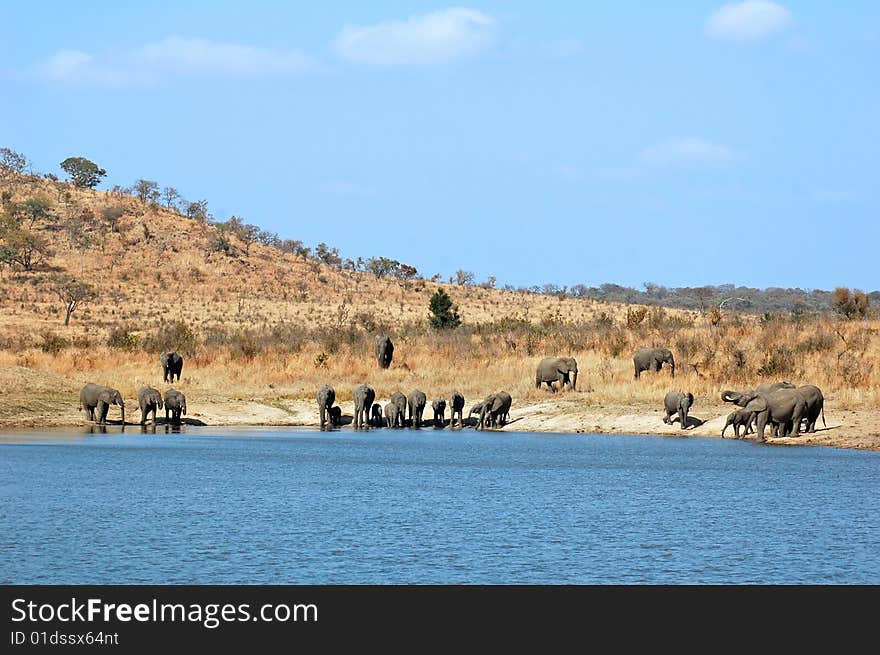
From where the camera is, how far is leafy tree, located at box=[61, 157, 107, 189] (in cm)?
12938

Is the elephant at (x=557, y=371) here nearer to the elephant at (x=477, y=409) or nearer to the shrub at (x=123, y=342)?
the elephant at (x=477, y=409)

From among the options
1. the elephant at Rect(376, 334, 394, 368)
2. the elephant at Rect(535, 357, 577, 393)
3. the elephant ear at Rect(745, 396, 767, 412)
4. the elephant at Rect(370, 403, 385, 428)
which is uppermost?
the elephant at Rect(376, 334, 394, 368)

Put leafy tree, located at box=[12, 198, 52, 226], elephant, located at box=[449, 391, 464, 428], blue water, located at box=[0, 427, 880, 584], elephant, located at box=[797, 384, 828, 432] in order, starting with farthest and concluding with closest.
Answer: leafy tree, located at box=[12, 198, 52, 226] → elephant, located at box=[449, 391, 464, 428] → elephant, located at box=[797, 384, 828, 432] → blue water, located at box=[0, 427, 880, 584]

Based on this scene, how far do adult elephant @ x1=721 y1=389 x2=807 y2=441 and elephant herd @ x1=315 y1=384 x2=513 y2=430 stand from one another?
9.59 metres

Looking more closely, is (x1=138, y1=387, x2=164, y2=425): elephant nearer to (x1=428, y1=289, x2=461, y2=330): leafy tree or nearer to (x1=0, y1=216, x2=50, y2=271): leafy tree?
(x1=428, y1=289, x2=461, y2=330): leafy tree

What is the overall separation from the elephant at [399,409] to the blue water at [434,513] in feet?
26.1

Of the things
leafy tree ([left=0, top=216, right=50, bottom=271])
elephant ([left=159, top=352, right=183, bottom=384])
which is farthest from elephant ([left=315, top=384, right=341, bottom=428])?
leafy tree ([left=0, top=216, right=50, bottom=271])

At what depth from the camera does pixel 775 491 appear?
28109 millimetres

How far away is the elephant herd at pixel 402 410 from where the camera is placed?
46.1 meters

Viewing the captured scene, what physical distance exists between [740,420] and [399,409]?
492 inches

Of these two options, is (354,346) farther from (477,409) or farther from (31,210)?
(31,210)

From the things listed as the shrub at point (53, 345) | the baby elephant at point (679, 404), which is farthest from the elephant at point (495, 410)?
the shrub at point (53, 345)
